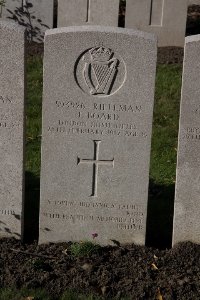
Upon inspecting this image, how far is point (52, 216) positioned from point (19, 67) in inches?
54.0

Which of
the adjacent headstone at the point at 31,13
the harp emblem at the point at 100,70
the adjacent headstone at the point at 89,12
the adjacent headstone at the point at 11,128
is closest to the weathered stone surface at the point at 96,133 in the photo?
the harp emblem at the point at 100,70

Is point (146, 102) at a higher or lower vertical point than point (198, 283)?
higher

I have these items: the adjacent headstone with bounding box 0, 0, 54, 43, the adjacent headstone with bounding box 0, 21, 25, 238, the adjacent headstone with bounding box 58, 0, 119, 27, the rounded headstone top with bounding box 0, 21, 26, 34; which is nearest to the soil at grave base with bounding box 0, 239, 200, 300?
the adjacent headstone with bounding box 0, 21, 25, 238

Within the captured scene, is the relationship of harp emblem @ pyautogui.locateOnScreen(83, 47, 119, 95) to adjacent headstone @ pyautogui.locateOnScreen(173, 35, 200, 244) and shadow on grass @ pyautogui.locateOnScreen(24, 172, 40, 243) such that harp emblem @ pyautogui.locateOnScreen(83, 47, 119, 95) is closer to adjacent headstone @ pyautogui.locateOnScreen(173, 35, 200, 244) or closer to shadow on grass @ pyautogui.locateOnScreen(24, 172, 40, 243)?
adjacent headstone @ pyautogui.locateOnScreen(173, 35, 200, 244)

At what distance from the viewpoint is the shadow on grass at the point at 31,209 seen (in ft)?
19.8

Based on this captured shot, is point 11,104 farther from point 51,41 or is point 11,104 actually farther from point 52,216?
point 52,216

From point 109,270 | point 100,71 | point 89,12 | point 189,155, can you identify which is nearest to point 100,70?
point 100,71

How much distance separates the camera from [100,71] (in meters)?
5.38

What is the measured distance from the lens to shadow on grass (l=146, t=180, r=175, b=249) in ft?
20.1

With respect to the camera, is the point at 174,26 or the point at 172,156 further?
the point at 174,26

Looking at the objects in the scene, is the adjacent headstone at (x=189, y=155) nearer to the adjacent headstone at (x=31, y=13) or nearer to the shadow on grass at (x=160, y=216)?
the shadow on grass at (x=160, y=216)

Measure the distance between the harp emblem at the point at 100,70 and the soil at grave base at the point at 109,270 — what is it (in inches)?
56.7

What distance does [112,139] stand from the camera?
5.56 metres

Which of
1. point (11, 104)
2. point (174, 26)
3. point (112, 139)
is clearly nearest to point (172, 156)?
point (112, 139)
